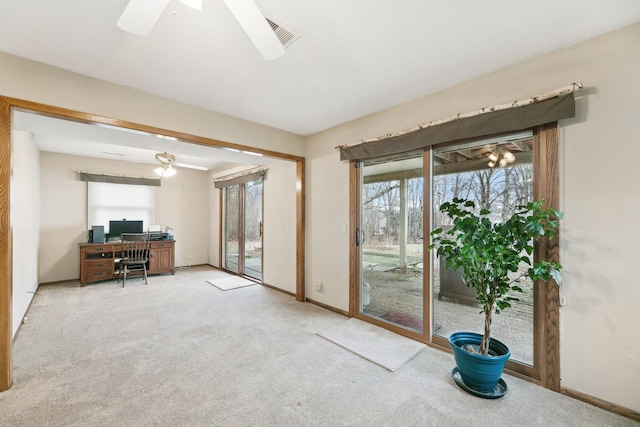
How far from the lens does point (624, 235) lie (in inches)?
67.7

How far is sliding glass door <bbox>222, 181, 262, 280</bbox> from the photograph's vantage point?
5.28 m

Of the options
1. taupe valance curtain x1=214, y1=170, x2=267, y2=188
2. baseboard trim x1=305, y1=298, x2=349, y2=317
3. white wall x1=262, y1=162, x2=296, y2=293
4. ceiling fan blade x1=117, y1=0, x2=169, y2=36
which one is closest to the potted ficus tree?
baseboard trim x1=305, y1=298, x2=349, y2=317

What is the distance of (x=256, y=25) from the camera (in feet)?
4.29

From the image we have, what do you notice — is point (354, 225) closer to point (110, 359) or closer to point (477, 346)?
point (477, 346)

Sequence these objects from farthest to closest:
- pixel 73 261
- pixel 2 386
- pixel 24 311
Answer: pixel 73 261 → pixel 24 311 → pixel 2 386

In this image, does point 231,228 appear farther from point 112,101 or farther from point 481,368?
point 481,368

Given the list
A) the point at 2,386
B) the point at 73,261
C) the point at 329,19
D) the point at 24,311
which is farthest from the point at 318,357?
the point at 73,261

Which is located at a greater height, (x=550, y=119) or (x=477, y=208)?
(x=550, y=119)

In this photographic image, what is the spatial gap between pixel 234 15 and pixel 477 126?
2.00m

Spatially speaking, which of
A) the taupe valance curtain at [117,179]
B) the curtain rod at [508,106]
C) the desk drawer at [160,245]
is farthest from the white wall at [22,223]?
the curtain rod at [508,106]

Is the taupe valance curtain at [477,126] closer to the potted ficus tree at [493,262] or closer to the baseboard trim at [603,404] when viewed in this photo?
→ the potted ficus tree at [493,262]

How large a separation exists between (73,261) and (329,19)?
6.29 metres

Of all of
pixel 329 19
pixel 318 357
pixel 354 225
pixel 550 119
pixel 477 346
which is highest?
pixel 329 19

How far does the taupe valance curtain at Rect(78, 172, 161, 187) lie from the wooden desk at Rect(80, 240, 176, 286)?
1.34 metres
